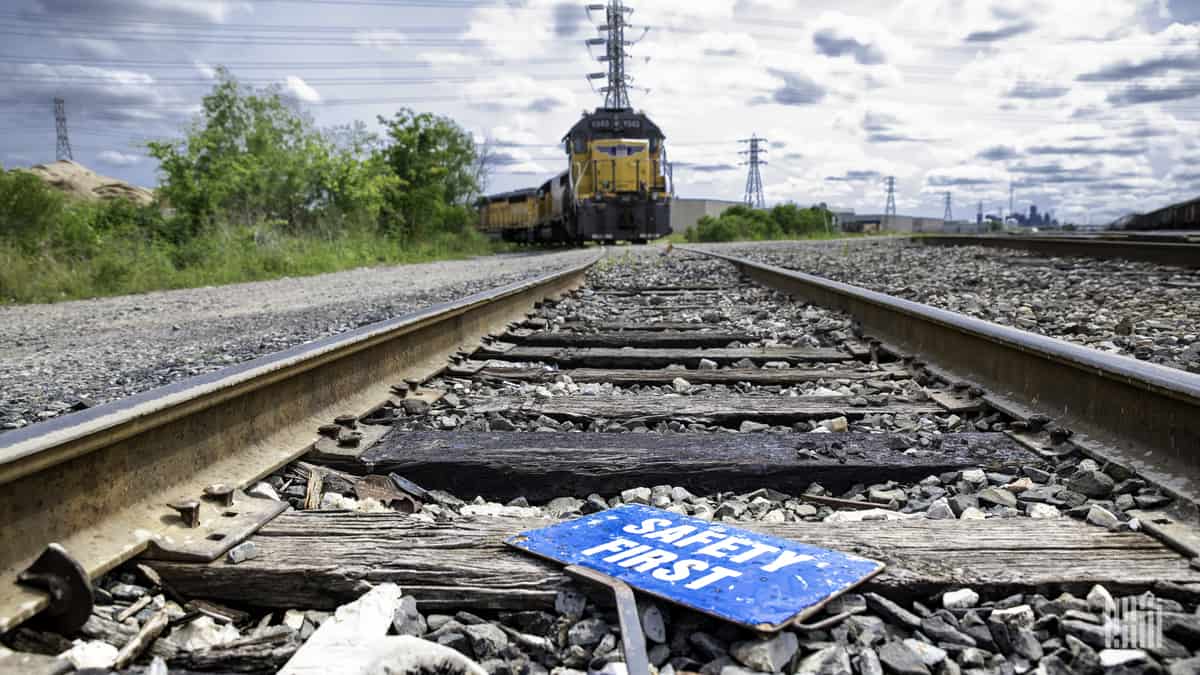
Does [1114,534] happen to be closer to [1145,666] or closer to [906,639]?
[1145,666]

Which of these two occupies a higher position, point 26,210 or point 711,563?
point 26,210

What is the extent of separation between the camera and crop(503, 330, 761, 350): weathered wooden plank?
4336 mm

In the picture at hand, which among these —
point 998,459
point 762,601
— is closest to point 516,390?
point 998,459

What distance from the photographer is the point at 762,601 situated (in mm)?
1264

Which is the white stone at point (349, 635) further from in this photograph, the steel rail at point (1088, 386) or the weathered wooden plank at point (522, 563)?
the steel rail at point (1088, 386)

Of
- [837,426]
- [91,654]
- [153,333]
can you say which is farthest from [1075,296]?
[153,333]

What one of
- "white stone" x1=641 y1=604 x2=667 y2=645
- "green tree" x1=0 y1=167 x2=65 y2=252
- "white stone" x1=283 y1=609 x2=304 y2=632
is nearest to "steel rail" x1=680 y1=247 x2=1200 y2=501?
"white stone" x1=641 y1=604 x2=667 y2=645

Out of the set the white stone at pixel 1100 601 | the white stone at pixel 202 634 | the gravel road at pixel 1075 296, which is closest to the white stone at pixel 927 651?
the white stone at pixel 1100 601

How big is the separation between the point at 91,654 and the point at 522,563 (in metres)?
0.64

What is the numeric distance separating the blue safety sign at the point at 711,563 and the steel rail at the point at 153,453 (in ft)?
2.30

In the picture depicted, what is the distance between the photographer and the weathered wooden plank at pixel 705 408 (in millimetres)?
2662

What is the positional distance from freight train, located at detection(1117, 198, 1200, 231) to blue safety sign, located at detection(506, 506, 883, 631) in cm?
2240

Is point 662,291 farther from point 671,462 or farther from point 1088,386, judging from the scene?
point 671,462

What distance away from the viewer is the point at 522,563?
1438 millimetres
